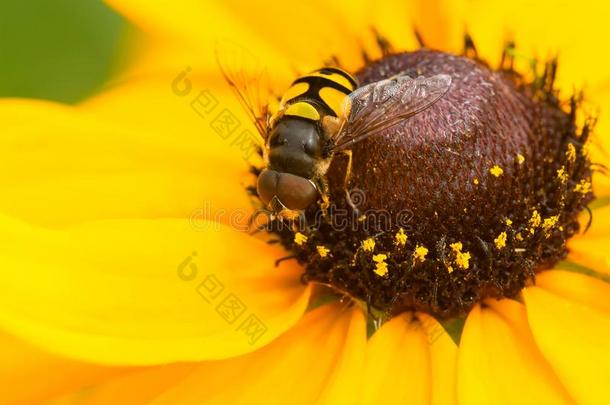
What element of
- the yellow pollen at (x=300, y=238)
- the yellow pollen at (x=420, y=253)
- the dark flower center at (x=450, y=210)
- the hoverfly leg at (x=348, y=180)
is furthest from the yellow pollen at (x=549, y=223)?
the yellow pollen at (x=300, y=238)

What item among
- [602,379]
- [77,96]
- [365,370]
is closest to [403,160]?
[365,370]

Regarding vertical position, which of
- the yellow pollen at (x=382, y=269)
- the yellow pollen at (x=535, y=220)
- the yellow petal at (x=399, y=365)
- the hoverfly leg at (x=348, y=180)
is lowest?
the yellow petal at (x=399, y=365)

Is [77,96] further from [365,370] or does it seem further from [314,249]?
[365,370]

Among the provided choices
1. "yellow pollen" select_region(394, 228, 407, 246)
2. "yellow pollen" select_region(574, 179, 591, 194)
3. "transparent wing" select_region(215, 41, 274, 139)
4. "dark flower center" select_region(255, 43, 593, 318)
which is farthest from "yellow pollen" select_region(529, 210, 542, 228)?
"transparent wing" select_region(215, 41, 274, 139)

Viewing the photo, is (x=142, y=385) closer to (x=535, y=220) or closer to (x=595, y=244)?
(x=535, y=220)

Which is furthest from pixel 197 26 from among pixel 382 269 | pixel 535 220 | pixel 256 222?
pixel 535 220

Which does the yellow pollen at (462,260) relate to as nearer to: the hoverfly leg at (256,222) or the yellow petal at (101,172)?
the hoverfly leg at (256,222)
